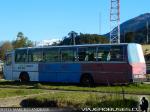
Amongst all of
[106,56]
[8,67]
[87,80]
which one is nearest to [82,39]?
[8,67]

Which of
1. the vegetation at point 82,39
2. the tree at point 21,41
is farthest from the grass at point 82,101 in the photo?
the tree at point 21,41

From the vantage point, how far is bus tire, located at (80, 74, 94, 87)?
1216 inches

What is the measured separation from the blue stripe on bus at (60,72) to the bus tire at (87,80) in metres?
0.32

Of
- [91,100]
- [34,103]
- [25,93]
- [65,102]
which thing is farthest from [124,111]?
[25,93]

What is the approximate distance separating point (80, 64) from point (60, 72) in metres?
1.92

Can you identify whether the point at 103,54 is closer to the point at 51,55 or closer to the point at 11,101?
the point at 51,55

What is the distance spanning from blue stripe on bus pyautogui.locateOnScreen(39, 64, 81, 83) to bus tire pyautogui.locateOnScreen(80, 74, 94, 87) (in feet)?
1.06

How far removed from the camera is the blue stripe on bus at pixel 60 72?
104ft

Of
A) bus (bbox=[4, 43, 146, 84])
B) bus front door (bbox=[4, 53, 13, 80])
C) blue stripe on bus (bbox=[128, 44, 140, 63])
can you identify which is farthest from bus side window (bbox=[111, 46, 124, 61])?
bus front door (bbox=[4, 53, 13, 80])

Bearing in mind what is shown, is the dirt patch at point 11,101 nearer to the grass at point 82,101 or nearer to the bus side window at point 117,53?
the grass at point 82,101

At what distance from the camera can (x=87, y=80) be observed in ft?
102

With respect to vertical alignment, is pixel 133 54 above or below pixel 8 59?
above

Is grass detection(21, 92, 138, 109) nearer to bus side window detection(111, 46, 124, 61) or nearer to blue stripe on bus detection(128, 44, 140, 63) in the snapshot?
bus side window detection(111, 46, 124, 61)

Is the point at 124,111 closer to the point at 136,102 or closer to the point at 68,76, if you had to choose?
the point at 136,102
